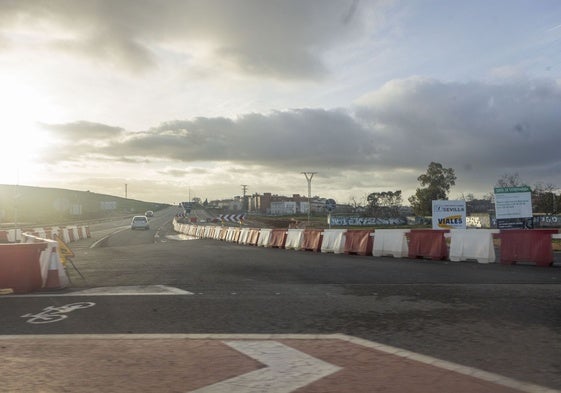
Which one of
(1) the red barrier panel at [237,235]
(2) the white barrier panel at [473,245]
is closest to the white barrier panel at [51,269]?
(2) the white barrier panel at [473,245]

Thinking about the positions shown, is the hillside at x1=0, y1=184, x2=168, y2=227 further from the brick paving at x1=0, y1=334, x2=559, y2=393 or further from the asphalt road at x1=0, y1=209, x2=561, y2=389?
the brick paving at x1=0, y1=334, x2=559, y2=393

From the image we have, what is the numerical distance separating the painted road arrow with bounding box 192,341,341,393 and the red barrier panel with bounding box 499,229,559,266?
11.9 metres

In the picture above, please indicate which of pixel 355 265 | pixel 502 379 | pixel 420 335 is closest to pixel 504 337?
pixel 420 335

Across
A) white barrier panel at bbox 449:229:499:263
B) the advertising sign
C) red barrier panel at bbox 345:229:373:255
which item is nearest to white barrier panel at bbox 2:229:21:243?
red barrier panel at bbox 345:229:373:255

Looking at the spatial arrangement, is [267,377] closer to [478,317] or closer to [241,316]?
[241,316]

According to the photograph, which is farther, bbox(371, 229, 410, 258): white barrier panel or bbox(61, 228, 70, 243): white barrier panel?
bbox(61, 228, 70, 243): white barrier panel

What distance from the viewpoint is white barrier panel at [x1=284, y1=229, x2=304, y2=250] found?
23.1m

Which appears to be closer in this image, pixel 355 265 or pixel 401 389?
pixel 401 389

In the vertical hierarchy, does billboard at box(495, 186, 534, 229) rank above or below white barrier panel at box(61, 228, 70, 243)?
above

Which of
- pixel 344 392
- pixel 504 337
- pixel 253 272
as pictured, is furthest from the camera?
pixel 253 272

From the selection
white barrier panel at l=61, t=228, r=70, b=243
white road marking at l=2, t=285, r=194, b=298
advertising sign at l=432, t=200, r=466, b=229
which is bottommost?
white road marking at l=2, t=285, r=194, b=298

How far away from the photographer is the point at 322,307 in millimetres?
7891

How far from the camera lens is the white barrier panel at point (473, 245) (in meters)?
15.5

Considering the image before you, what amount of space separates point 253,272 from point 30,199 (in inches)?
5586
